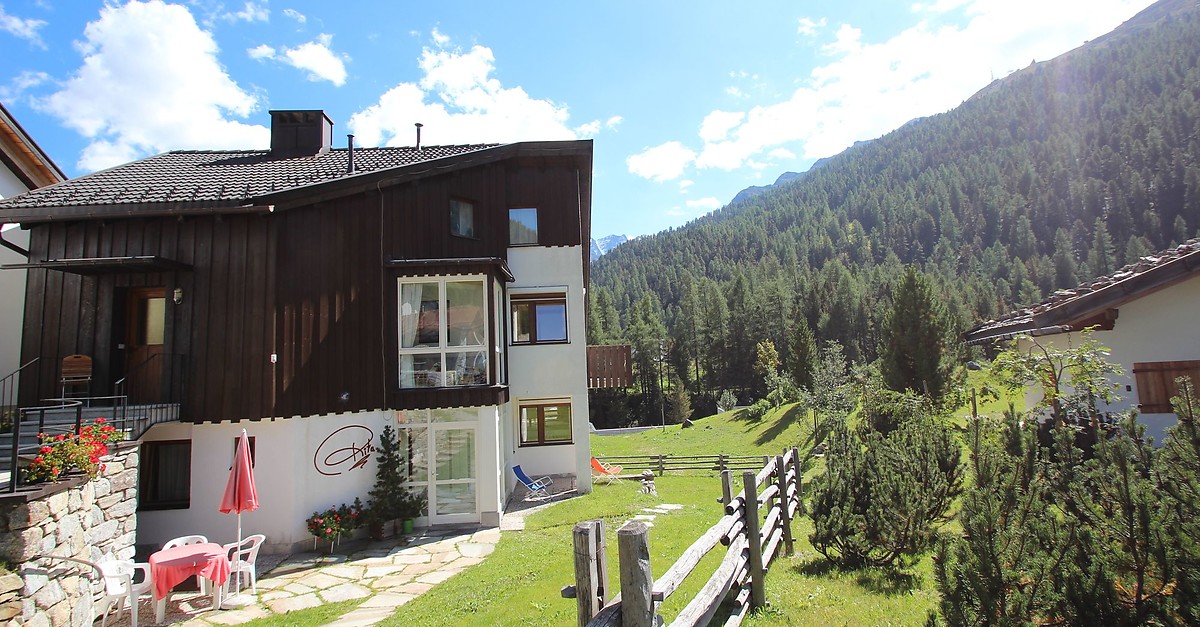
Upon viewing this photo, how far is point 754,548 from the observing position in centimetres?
653

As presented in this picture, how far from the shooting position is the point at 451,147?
17000 mm

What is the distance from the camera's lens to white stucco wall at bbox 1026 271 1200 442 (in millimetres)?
9922

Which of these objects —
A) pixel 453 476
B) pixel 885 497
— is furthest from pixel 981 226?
pixel 885 497

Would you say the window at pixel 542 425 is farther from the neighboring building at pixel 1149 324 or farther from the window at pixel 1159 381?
the window at pixel 1159 381

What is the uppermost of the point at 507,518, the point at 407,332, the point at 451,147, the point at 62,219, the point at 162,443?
the point at 451,147

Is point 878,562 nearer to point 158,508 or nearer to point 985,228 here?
point 158,508

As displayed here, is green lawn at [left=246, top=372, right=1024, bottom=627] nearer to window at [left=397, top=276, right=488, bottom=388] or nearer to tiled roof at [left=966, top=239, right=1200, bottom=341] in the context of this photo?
tiled roof at [left=966, top=239, right=1200, bottom=341]

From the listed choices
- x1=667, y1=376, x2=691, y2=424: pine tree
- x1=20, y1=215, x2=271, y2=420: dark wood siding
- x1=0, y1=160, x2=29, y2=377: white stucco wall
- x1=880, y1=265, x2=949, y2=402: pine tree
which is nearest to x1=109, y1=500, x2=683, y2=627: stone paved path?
x1=20, y1=215, x2=271, y2=420: dark wood siding

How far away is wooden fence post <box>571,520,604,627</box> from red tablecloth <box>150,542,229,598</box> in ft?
19.7

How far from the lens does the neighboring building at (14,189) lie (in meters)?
11.4

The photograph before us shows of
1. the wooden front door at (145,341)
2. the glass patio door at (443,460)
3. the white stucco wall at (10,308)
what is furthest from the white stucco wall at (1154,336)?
the white stucco wall at (10,308)

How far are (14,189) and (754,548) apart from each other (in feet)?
58.9

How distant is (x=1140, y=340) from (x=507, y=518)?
12.4 metres

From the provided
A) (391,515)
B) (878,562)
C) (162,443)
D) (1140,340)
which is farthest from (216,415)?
(1140,340)
